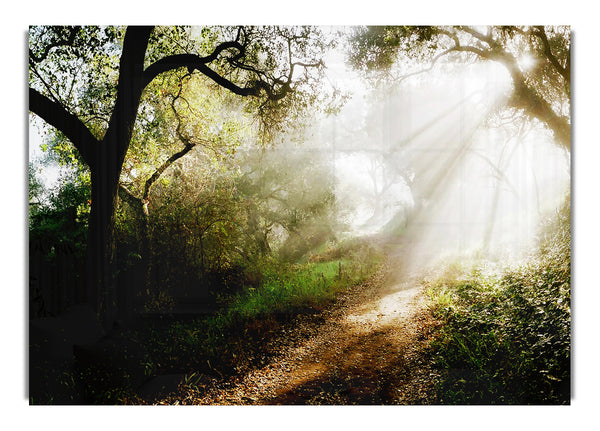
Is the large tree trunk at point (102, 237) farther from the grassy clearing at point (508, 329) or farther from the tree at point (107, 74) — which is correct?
the grassy clearing at point (508, 329)

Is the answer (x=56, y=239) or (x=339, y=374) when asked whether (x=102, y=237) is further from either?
(x=339, y=374)

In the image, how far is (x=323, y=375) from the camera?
3740 millimetres

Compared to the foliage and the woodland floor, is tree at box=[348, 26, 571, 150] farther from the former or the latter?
the foliage

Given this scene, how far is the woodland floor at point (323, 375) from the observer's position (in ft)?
12.2

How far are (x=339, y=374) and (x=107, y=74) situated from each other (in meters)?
3.65

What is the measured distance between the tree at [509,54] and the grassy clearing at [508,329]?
111cm

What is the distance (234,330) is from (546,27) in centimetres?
430

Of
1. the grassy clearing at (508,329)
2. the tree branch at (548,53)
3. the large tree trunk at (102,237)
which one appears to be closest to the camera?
the grassy clearing at (508,329)

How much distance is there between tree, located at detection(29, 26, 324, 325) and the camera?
384 centimetres

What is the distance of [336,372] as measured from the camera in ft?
12.3

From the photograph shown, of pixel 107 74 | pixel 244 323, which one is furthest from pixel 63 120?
pixel 244 323

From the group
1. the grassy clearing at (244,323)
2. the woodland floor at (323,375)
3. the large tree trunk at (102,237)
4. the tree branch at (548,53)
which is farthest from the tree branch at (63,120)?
the tree branch at (548,53)

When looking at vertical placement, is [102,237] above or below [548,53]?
below
